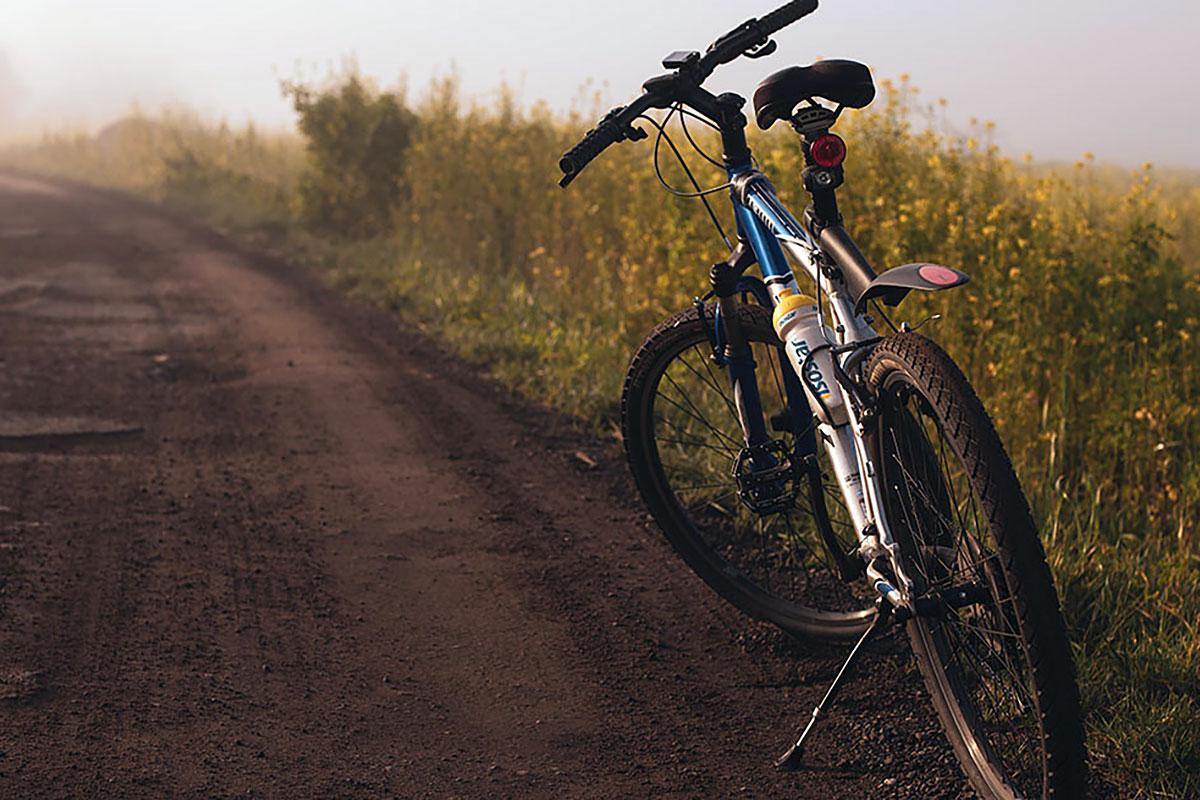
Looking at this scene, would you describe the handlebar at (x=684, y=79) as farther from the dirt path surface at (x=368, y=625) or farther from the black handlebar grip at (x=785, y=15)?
the dirt path surface at (x=368, y=625)

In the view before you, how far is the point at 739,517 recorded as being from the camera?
191 inches

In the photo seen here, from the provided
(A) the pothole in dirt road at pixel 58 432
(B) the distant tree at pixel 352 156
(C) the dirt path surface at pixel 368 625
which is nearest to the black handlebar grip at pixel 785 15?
(C) the dirt path surface at pixel 368 625

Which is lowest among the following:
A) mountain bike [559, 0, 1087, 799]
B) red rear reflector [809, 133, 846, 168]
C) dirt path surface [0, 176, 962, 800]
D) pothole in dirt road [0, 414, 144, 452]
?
dirt path surface [0, 176, 962, 800]

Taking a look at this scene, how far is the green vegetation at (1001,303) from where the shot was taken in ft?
12.5

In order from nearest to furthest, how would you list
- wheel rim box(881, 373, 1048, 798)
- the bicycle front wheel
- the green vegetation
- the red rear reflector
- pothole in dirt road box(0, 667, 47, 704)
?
the bicycle front wheel, wheel rim box(881, 373, 1048, 798), the red rear reflector, pothole in dirt road box(0, 667, 47, 704), the green vegetation

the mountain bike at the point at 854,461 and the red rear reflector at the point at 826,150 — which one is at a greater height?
the red rear reflector at the point at 826,150

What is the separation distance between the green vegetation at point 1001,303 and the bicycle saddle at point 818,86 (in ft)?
5.18

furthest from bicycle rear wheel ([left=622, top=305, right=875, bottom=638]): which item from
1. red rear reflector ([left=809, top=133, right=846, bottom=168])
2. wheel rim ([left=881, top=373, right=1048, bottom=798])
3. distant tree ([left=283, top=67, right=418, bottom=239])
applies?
distant tree ([left=283, top=67, right=418, bottom=239])

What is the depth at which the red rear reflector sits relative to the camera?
3094 millimetres

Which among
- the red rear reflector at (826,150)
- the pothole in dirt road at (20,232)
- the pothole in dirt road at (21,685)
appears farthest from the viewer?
the pothole in dirt road at (20,232)

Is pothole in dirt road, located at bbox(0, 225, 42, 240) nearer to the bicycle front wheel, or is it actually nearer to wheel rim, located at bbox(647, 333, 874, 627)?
wheel rim, located at bbox(647, 333, 874, 627)

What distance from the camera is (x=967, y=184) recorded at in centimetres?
710

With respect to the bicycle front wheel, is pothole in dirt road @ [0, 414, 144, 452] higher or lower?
lower

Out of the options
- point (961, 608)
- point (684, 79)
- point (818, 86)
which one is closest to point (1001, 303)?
point (684, 79)
